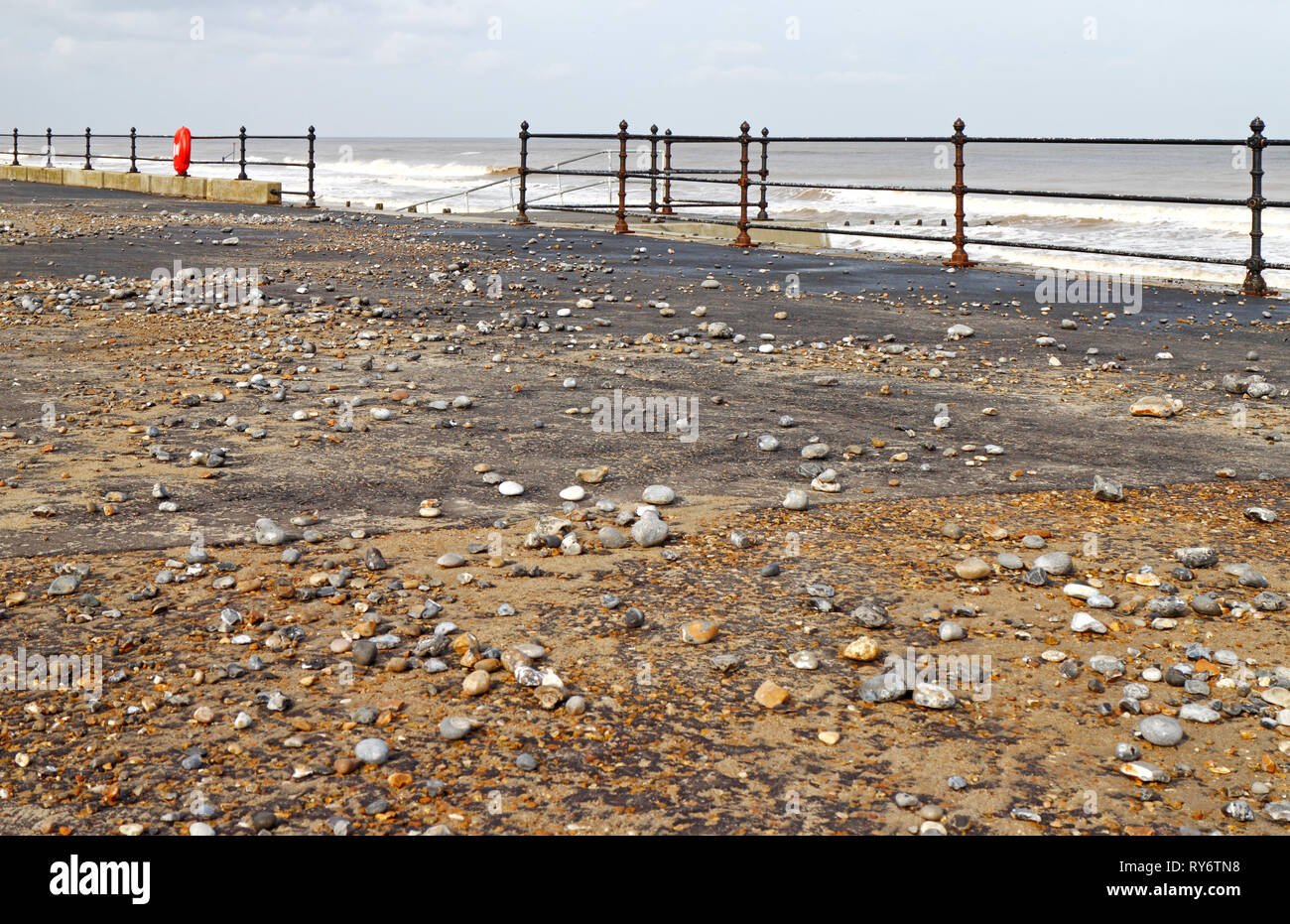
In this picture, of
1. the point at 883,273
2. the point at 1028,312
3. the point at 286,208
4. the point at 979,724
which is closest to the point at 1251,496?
the point at 979,724

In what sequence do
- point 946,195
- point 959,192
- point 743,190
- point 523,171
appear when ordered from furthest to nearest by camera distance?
1. point 946,195
2. point 523,171
3. point 743,190
4. point 959,192

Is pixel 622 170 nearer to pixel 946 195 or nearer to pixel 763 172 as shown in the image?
pixel 763 172

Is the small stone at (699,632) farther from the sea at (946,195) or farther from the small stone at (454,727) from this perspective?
the sea at (946,195)

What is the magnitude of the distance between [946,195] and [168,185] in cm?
2341

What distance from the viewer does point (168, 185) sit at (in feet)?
83.5

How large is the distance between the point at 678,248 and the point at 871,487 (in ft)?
34.4

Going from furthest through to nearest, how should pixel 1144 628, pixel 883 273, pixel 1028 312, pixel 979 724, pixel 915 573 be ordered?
pixel 883 273, pixel 1028 312, pixel 915 573, pixel 1144 628, pixel 979 724

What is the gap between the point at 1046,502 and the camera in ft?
15.3

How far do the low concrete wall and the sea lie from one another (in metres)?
0.74

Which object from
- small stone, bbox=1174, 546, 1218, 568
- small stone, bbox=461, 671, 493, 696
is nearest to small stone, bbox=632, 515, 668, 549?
small stone, bbox=461, 671, 493, 696

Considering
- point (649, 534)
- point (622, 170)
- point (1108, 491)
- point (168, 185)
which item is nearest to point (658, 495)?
point (649, 534)

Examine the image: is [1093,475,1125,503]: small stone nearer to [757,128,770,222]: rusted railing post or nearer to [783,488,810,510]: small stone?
[783,488,810,510]: small stone

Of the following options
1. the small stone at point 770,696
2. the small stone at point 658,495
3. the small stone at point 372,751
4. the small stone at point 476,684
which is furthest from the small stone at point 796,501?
the small stone at point 372,751
